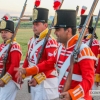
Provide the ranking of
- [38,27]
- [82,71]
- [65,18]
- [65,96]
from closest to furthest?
[65,96] < [82,71] < [65,18] < [38,27]

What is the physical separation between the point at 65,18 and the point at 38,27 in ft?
4.36

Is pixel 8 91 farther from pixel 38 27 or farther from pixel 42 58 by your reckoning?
pixel 38 27

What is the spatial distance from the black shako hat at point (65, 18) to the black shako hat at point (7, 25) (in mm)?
1653

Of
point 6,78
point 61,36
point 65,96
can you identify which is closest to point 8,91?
point 6,78

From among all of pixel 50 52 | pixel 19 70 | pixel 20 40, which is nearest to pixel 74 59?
pixel 19 70

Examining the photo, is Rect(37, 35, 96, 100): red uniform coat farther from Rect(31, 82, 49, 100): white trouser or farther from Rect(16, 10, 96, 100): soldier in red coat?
Rect(31, 82, 49, 100): white trouser

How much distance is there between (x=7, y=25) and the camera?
4906mm

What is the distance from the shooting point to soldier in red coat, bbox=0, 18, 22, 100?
4523mm

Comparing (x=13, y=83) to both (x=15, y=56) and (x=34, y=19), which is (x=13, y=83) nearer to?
→ (x=15, y=56)

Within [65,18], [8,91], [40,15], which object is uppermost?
[65,18]

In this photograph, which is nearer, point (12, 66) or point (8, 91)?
point (12, 66)

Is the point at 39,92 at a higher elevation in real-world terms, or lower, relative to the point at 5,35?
lower

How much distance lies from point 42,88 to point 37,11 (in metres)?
1.13

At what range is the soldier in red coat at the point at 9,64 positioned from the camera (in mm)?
4523
